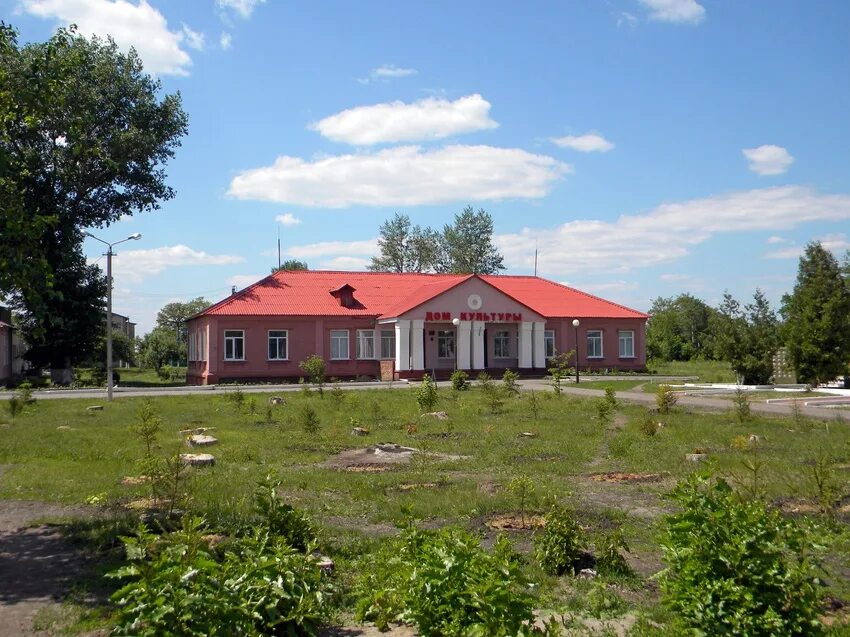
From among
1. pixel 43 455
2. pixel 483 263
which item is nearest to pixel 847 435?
pixel 43 455

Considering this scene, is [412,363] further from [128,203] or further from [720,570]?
[720,570]

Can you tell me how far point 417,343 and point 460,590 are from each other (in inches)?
1482

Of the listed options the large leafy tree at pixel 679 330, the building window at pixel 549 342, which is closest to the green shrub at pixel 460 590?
the building window at pixel 549 342

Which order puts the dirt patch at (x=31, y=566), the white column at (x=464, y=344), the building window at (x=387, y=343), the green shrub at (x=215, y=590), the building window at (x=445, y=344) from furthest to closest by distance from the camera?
the building window at (x=445, y=344), the building window at (x=387, y=343), the white column at (x=464, y=344), the dirt patch at (x=31, y=566), the green shrub at (x=215, y=590)

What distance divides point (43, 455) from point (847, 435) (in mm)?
15047

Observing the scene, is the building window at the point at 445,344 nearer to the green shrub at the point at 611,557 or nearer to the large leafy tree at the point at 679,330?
the large leafy tree at the point at 679,330

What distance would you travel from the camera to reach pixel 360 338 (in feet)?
143

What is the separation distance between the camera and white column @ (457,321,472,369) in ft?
140

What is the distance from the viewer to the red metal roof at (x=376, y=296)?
4197cm

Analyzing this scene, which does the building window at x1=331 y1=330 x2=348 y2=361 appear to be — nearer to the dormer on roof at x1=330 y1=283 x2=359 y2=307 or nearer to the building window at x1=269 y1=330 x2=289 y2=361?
the dormer on roof at x1=330 y1=283 x2=359 y2=307

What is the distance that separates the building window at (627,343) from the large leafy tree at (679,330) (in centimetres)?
1213

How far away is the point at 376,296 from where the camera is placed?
1812 inches

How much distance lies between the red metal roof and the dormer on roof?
26cm

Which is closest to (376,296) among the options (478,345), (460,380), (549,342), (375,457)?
(478,345)
